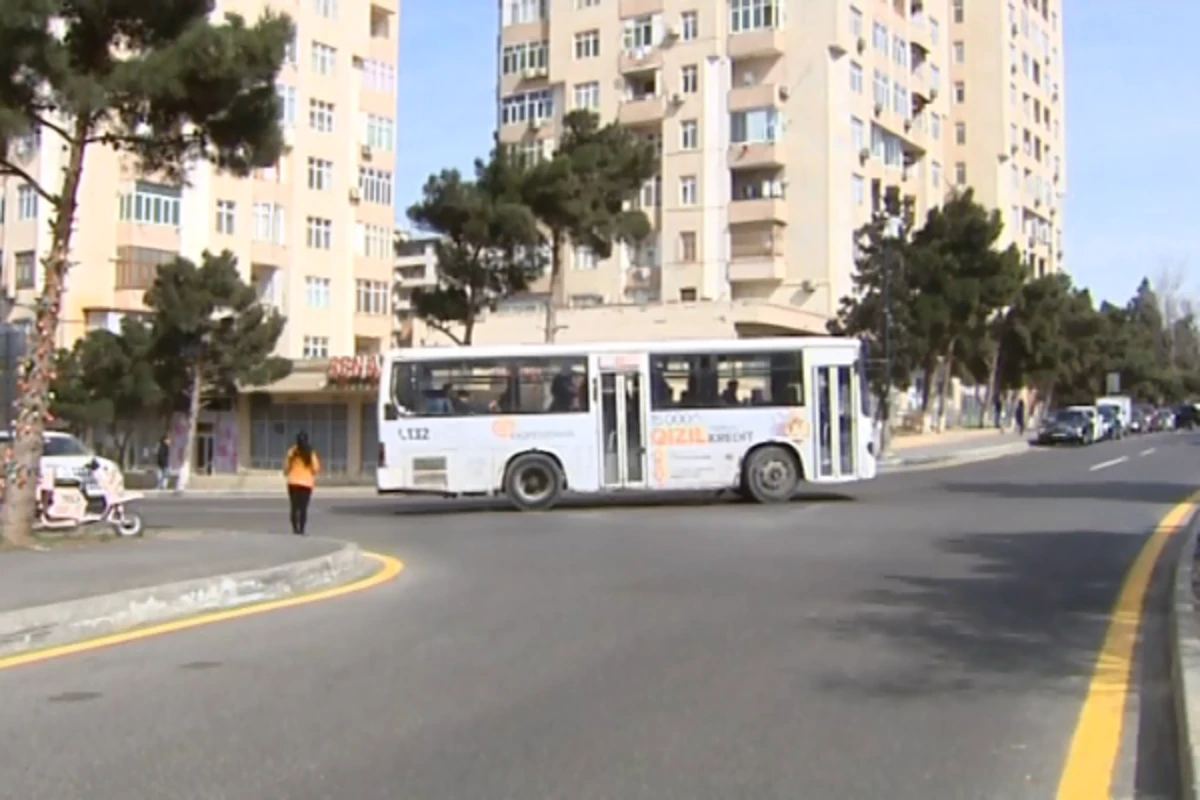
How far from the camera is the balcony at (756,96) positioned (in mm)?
67812

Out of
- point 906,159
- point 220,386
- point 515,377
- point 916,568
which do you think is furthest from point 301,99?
point 916,568

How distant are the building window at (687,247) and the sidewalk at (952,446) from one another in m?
15.6

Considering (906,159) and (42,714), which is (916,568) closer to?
(42,714)

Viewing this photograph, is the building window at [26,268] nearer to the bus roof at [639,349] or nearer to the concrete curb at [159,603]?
the bus roof at [639,349]

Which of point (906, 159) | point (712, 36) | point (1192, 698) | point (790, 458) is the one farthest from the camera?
point (906, 159)

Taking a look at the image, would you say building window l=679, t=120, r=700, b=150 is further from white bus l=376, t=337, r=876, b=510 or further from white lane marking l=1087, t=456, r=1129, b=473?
white bus l=376, t=337, r=876, b=510

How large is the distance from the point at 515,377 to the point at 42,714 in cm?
1769

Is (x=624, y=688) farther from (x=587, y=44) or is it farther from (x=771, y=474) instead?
(x=587, y=44)

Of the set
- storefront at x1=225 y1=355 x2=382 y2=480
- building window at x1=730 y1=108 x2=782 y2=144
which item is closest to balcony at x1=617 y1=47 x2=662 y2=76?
building window at x1=730 y1=108 x2=782 y2=144

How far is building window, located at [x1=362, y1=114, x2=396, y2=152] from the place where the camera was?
65.4 metres

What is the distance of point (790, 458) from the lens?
81.8ft

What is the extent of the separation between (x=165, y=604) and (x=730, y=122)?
61269mm

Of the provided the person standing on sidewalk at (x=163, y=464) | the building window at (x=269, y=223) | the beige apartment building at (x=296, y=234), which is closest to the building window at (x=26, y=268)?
the beige apartment building at (x=296, y=234)

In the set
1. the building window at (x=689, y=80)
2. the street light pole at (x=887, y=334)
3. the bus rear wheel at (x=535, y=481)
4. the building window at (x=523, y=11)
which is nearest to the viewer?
the bus rear wheel at (x=535, y=481)
